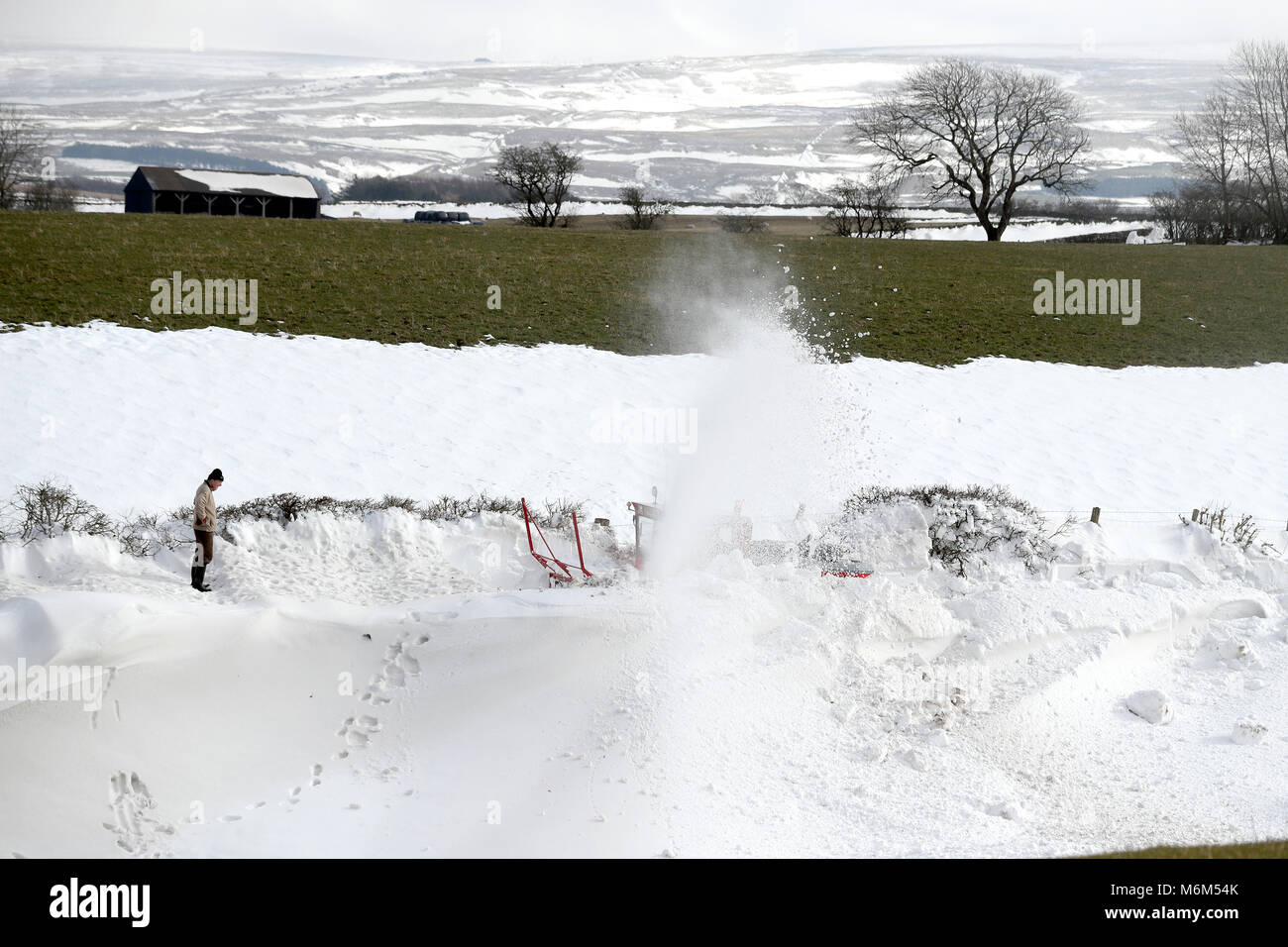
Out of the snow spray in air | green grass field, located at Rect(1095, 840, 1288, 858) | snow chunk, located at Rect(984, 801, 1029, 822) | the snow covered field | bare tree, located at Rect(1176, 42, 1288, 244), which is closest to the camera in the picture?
green grass field, located at Rect(1095, 840, 1288, 858)

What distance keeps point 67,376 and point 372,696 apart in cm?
1291

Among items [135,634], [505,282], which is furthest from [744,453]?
[505,282]

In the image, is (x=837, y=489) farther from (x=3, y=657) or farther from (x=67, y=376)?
(x=67, y=376)

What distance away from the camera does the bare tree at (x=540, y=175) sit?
6644cm

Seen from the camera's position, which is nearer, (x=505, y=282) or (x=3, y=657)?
(x=3, y=657)

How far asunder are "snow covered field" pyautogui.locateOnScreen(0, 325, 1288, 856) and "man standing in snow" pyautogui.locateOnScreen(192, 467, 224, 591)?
0.28m

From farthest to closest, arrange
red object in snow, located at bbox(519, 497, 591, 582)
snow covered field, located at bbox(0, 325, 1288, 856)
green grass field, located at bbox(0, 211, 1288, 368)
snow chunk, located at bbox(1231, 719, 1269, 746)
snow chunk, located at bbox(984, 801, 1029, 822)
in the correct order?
green grass field, located at bbox(0, 211, 1288, 368) < red object in snow, located at bbox(519, 497, 591, 582) < snow chunk, located at bbox(1231, 719, 1269, 746) < snow chunk, located at bbox(984, 801, 1029, 822) < snow covered field, located at bbox(0, 325, 1288, 856)

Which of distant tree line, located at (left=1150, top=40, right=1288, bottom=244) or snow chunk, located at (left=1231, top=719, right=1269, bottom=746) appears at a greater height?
distant tree line, located at (left=1150, top=40, right=1288, bottom=244)

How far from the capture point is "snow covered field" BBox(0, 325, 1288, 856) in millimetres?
8148

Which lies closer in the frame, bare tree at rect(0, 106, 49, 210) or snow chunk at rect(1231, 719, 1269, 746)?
snow chunk at rect(1231, 719, 1269, 746)

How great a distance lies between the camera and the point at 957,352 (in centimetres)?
2522

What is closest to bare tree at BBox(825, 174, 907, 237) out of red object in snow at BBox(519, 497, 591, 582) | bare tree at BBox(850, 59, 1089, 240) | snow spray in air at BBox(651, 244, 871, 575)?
bare tree at BBox(850, 59, 1089, 240)

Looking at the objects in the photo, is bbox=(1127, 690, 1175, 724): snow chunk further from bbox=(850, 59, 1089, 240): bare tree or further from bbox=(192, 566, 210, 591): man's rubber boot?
bbox=(850, 59, 1089, 240): bare tree

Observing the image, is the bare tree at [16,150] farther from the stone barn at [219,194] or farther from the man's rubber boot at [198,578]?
the man's rubber boot at [198,578]
